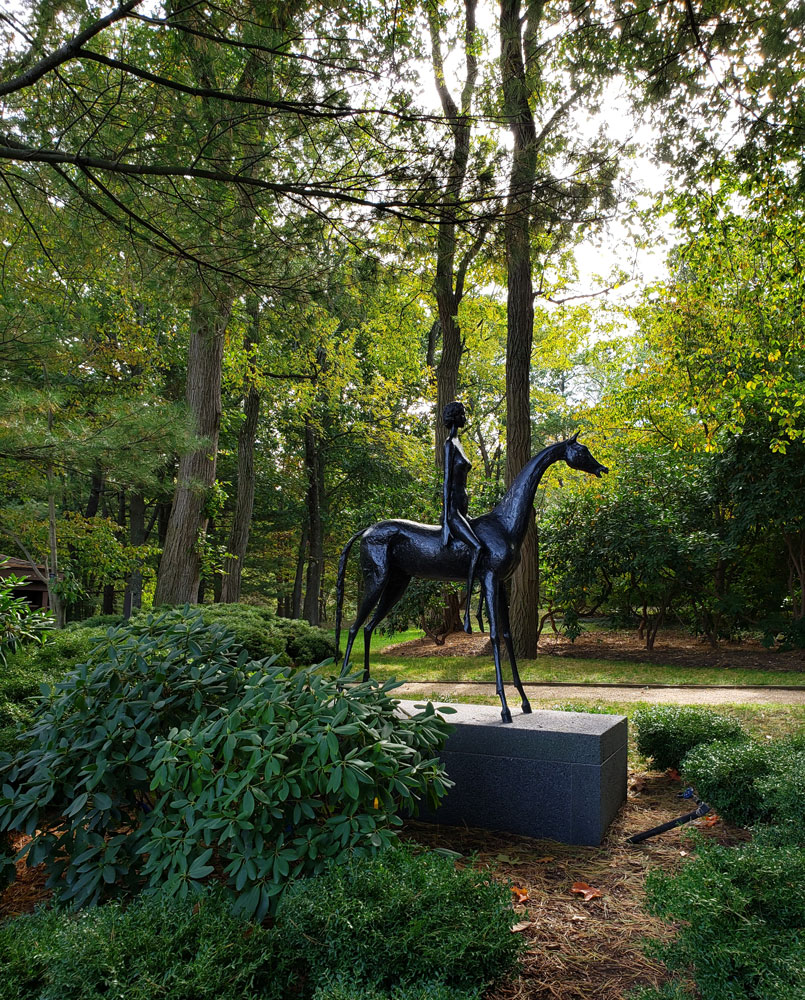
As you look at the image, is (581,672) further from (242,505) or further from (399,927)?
(242,505)

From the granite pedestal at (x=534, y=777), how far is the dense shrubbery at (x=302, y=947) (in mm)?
1876

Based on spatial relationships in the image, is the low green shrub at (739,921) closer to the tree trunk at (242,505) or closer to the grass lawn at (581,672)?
the grass lawn at (581,672)

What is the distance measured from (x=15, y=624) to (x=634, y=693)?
7189mm

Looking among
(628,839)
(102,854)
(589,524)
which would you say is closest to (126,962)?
(102,854)

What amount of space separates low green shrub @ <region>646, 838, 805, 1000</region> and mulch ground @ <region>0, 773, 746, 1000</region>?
34 cm

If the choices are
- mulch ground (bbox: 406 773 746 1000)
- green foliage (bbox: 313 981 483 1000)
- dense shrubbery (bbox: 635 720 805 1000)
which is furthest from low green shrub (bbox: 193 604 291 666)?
green foliage (bbox: 313 981 483 1000)

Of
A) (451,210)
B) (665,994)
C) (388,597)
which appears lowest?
(665,994)

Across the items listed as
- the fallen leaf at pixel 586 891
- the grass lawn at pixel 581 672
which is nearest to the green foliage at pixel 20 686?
the fallen leaf at pixel 586 891

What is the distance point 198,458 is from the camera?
1159 cm

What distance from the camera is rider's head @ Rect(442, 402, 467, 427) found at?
4973 millimetres

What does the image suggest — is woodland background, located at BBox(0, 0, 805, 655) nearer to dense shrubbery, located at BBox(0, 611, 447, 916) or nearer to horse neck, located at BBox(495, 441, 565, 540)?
horse neck, located at BBox(495, 441, 565, 540)

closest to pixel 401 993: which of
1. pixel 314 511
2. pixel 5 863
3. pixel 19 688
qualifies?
pixel 5 863

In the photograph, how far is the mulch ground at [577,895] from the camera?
2.63 metres

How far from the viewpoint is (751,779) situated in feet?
13.3
